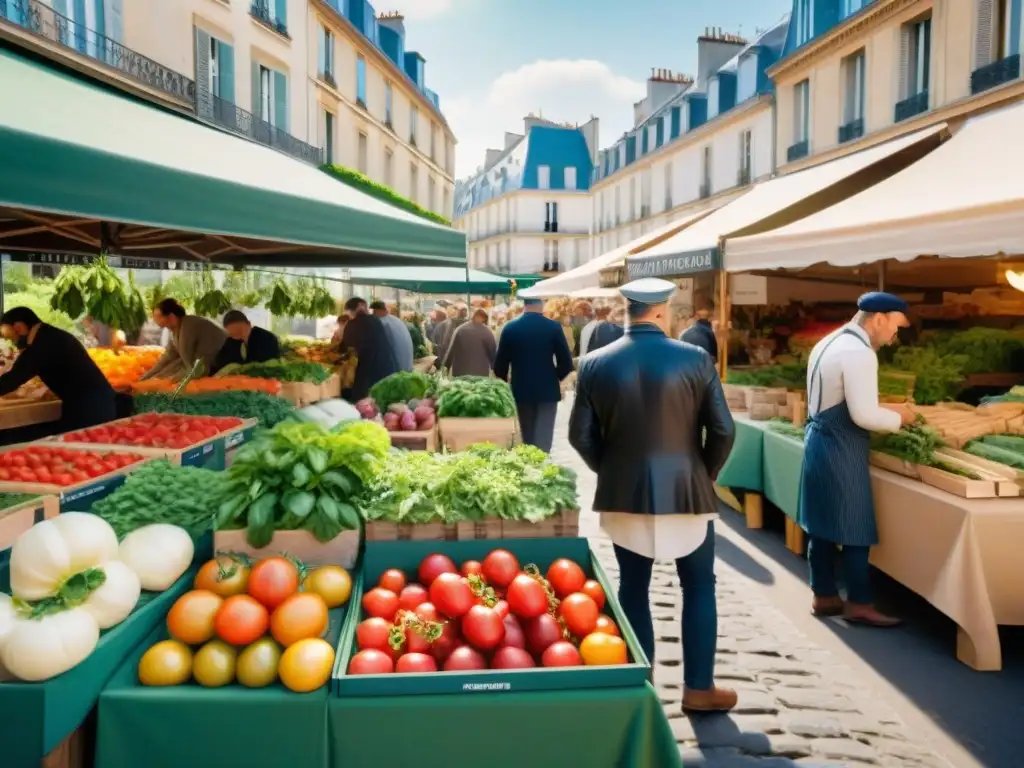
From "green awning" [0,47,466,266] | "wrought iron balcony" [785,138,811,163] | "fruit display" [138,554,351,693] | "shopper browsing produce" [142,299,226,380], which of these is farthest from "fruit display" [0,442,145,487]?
"wrought iron balcony" [785,138,811,163]

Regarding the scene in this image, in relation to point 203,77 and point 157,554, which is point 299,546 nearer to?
point 157,554

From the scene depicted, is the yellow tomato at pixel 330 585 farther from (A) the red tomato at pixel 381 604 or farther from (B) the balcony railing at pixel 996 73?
(B) the balcony railing at pixel 996 73

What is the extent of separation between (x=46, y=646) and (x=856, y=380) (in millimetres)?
3965

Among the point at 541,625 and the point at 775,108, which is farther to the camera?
the point at 775,108

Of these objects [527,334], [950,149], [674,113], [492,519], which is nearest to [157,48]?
[527,334]

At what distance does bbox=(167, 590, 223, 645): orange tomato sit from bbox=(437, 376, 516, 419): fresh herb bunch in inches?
125

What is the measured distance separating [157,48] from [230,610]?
52.5 ft

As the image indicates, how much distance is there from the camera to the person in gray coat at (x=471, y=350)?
932 centimetres

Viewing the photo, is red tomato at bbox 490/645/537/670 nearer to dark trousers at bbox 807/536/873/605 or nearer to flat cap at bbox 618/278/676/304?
flat cap at bbox 618/278/676/304

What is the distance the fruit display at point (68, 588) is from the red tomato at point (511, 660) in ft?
3.75

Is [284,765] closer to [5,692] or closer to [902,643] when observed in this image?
[5,692]

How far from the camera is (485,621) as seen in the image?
2.50 m

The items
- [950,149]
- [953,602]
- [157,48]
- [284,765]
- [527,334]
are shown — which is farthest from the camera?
[157,48]

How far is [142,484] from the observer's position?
3.26 m
